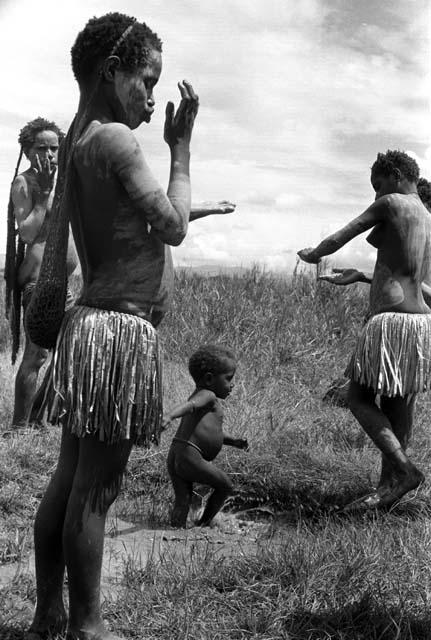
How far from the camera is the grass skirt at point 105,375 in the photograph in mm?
2537

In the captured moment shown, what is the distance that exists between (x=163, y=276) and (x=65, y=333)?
0.34m

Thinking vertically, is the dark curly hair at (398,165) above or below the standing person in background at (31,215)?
above

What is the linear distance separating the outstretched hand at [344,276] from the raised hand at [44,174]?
191 cm

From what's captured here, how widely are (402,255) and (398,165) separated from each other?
492 mm

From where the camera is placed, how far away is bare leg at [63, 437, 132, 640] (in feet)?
8.21

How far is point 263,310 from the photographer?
928 centimetres

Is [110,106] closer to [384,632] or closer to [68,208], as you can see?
[68,208]

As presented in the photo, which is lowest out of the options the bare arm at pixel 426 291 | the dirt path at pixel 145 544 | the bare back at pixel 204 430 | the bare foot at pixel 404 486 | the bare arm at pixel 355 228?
the dirt path at pixel 145 544

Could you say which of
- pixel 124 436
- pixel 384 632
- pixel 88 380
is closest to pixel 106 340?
pixel 88 380

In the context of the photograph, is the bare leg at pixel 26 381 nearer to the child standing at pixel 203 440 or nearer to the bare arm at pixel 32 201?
the bare arm at pixel 32 201

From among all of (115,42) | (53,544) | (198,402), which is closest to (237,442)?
(198,402)

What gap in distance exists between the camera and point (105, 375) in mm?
2564

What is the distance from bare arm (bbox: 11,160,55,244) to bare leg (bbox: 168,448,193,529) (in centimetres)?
181

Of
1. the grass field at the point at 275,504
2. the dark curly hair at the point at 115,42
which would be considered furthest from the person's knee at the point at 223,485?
the dark curly hair at the point at 115,42
